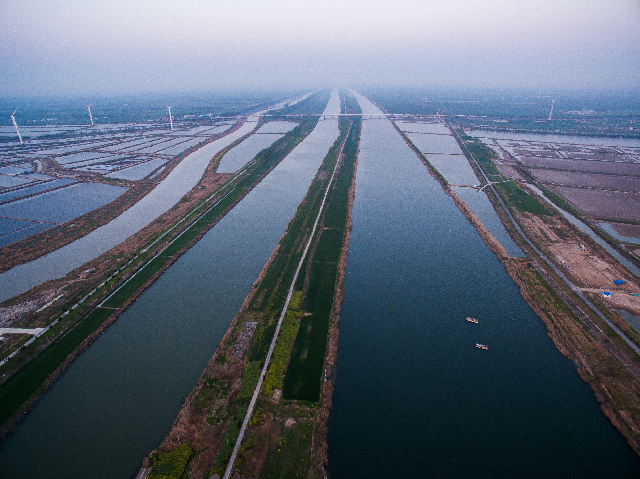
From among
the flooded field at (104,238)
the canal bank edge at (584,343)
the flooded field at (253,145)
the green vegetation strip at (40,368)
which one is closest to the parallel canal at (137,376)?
the green vegetation strip at (40,368)

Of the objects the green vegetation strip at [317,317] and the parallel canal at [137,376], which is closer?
the parallel canal at [137,376]

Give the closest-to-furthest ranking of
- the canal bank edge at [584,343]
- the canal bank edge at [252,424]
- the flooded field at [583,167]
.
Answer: the canal bank edge at [252,424] < the canal bank edge at [584,343] < the flooded field at [583,167]

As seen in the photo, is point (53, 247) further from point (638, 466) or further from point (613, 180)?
point (613, 180)

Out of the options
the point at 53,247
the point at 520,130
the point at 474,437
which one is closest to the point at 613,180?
the point at 520,130

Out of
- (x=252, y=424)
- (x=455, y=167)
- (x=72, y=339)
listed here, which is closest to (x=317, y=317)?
(x=252, y=424)

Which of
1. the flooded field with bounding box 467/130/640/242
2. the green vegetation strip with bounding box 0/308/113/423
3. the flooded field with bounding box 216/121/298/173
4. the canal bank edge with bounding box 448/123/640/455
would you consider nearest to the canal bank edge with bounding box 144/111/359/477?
the green vegetation strip with bounding box 0/308/113/423

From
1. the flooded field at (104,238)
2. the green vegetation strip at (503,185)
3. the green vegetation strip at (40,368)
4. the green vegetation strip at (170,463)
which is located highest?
the green vegetation strip at (503,185)

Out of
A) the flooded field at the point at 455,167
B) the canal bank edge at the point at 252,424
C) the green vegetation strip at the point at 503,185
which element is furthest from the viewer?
the green vegetation strip at the point at 503,185

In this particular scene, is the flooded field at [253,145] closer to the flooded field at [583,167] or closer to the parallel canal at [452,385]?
the parallel canal at [452,385]
